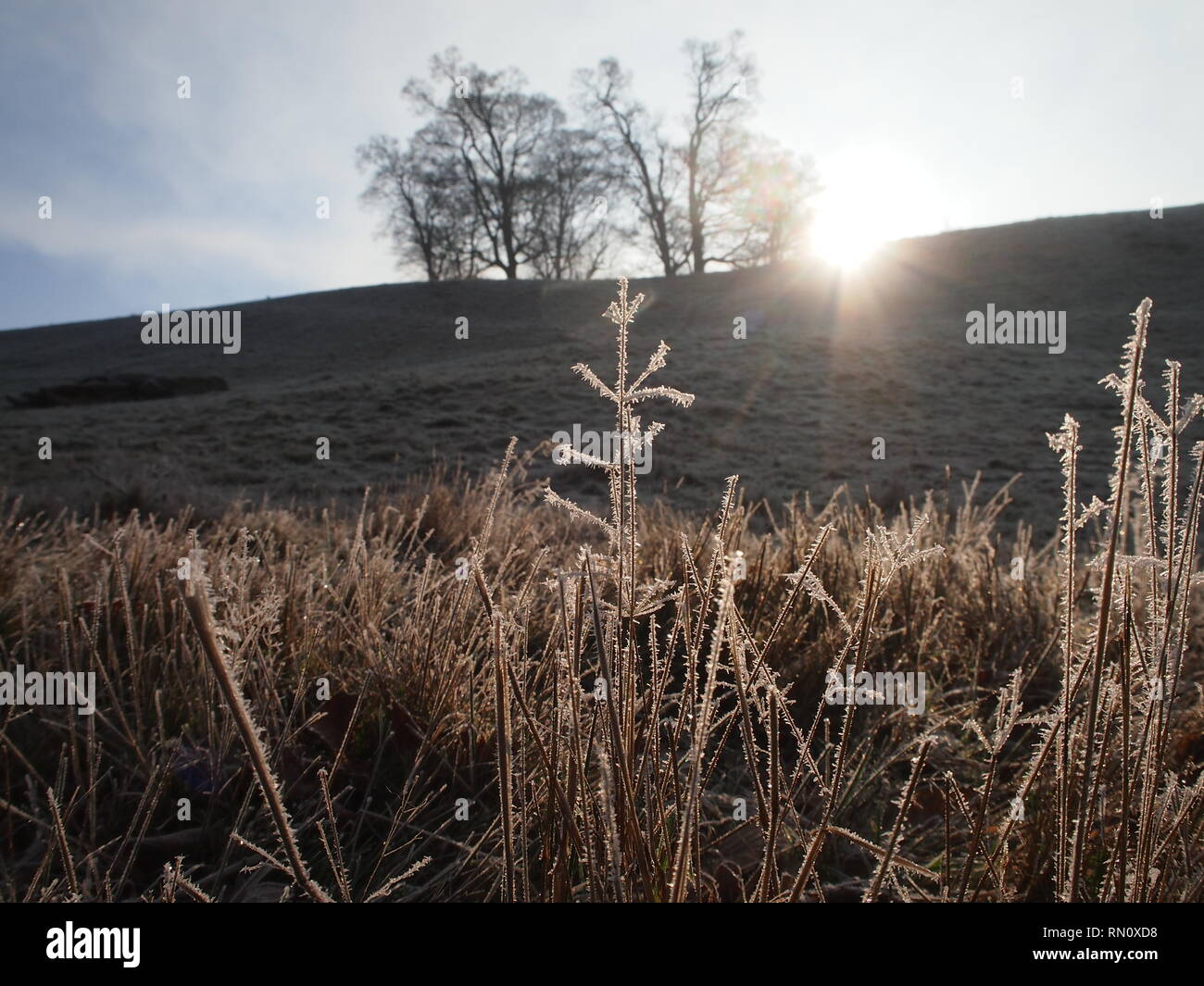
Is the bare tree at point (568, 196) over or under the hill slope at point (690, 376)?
over

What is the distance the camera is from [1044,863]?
49.1 inches

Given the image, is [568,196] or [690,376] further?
[568,196]

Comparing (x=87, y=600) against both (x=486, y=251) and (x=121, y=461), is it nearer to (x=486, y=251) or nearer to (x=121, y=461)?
(x=121, y=461)

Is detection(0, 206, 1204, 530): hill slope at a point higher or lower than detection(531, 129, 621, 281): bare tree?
lower

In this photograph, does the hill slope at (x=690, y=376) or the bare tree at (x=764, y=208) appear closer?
the hill slope at (x=690, y=376)

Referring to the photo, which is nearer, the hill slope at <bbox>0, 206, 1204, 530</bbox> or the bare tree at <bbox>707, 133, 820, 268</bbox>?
the hill slope at <bbox>0, 206, 1204, 530</bbox>

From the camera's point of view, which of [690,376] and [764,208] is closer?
[690,376]

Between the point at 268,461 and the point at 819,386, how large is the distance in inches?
439

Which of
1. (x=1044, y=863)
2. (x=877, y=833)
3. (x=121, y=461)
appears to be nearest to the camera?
(x=1044, y=863)

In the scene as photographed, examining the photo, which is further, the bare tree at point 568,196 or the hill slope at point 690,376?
the bare tree at point 568,196

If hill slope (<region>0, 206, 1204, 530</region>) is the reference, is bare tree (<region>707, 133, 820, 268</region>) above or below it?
above

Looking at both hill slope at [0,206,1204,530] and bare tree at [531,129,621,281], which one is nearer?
hill slope at [0,206,1204,530]
